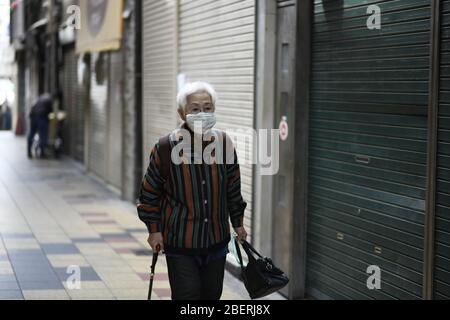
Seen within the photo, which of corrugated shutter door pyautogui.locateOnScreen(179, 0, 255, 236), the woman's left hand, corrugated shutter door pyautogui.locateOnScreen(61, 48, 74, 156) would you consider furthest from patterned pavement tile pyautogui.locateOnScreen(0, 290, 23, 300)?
corrugated shutter door pyautogui.locateOnScreen(61, 48, 74, 156)

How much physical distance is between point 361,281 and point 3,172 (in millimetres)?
13657

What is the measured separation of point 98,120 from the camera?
18406 millimetres

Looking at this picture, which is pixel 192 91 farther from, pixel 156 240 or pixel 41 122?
pixel 41 122

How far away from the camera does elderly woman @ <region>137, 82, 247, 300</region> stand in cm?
507

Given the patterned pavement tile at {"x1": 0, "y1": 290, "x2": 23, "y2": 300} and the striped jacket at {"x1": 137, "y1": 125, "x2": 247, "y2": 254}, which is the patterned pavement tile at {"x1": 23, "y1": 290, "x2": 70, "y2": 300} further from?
the striped jacket at {"x1": 137, "y1": 125, "x2": 247, "y2": 254}

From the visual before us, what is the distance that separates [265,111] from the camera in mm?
8289

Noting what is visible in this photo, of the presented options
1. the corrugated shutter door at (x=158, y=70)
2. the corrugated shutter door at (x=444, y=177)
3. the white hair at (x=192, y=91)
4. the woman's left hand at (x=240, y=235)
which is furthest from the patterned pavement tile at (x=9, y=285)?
the corrugated shutter door at (x=158, y=70)

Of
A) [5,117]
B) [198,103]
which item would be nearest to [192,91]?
[198,103]

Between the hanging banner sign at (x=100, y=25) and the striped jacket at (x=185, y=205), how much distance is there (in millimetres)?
9799

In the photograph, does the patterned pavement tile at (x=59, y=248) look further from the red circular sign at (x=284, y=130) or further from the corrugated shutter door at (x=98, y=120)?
the corrugated shutter door at (x=98, y=120)

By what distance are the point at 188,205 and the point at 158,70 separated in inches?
315

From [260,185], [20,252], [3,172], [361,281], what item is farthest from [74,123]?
[361,281]

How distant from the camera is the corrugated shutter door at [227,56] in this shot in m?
8.77

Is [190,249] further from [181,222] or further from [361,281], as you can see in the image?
[361,281]
